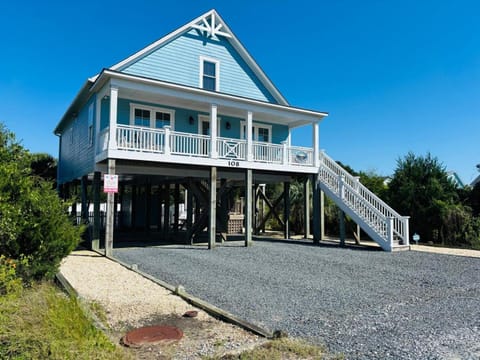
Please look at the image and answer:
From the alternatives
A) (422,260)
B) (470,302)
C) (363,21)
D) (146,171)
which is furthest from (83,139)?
(470,302)

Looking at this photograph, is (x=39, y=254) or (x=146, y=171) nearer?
(x=39, y=254)

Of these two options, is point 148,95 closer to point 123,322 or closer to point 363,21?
point 363,21

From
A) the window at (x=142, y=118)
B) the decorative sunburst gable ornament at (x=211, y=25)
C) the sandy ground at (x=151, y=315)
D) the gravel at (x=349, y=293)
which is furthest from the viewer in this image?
the decorative sunburst gable ornament at (x=211, y=25)

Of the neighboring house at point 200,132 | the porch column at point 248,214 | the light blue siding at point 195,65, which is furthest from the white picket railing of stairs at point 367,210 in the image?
the light blue siding at point 195,65

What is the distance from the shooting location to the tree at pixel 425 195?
15.7m

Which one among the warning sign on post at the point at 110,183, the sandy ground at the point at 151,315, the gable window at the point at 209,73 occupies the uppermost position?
the gable window at the point at 209,73

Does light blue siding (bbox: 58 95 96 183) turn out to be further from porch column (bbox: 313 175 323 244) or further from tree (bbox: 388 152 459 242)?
tree (bbox: 388 152 459 242)

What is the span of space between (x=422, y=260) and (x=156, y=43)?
12602 millimetres

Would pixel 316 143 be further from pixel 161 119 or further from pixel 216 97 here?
pixel 161 119

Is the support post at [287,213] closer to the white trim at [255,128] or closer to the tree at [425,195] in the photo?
the white trim at [255,128]

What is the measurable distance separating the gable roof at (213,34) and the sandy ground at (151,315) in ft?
29.7

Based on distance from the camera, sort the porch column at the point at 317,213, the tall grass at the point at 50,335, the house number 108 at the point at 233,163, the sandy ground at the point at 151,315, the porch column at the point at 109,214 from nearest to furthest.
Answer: the tall grass at the point at 50,335 → the sandy ground at the point at 151,315 → the porch column at the point at 109,214 → the house number 108 at the point at 233,163 → the porch column at the point at 317,213

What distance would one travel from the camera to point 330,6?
14.8 metres

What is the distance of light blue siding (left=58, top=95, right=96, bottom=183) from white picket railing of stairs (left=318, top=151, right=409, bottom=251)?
9841 mm
